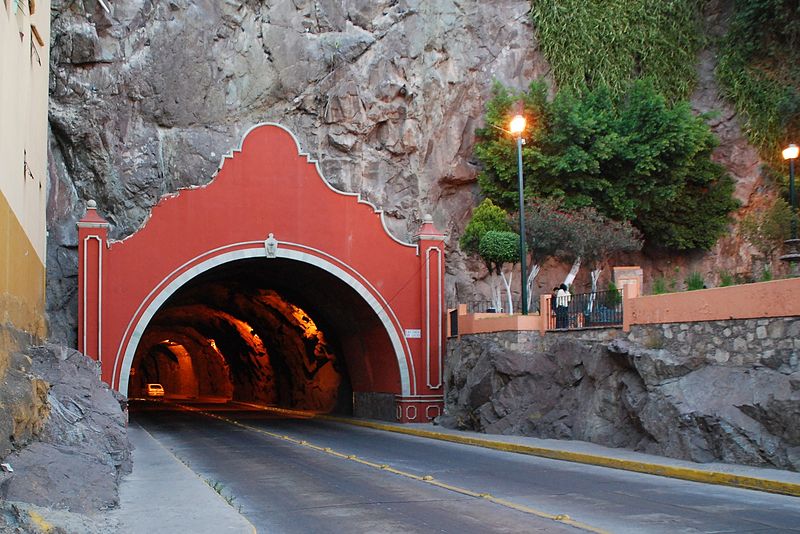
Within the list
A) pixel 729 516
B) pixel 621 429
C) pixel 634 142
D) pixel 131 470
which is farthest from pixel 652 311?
pixel 634 142

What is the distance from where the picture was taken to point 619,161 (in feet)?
112

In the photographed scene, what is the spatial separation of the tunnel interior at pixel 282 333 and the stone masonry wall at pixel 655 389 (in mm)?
6828

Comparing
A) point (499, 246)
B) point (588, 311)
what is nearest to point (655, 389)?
point (588, 311)

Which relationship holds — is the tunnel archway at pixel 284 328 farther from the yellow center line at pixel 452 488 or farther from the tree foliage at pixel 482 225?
the yellow center line at pixel 452 488

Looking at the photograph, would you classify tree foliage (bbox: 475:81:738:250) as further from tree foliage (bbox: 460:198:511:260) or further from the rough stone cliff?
tree foliage (bbox: 460:198:511:260)

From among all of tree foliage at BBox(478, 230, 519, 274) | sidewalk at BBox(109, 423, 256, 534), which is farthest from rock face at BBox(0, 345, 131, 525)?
tree foliage at BBox(478, 230, 519, 274)

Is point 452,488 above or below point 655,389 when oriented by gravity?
below

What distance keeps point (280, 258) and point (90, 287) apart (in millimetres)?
5869

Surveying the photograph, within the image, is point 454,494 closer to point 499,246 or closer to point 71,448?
point 71,448

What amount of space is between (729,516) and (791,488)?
2365mm

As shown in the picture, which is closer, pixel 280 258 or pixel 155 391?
pixel 280 258

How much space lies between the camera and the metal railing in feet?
62.6

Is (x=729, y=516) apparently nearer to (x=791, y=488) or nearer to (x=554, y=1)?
(x=791, y=488)

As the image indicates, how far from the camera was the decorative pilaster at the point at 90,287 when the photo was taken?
24891 mm
